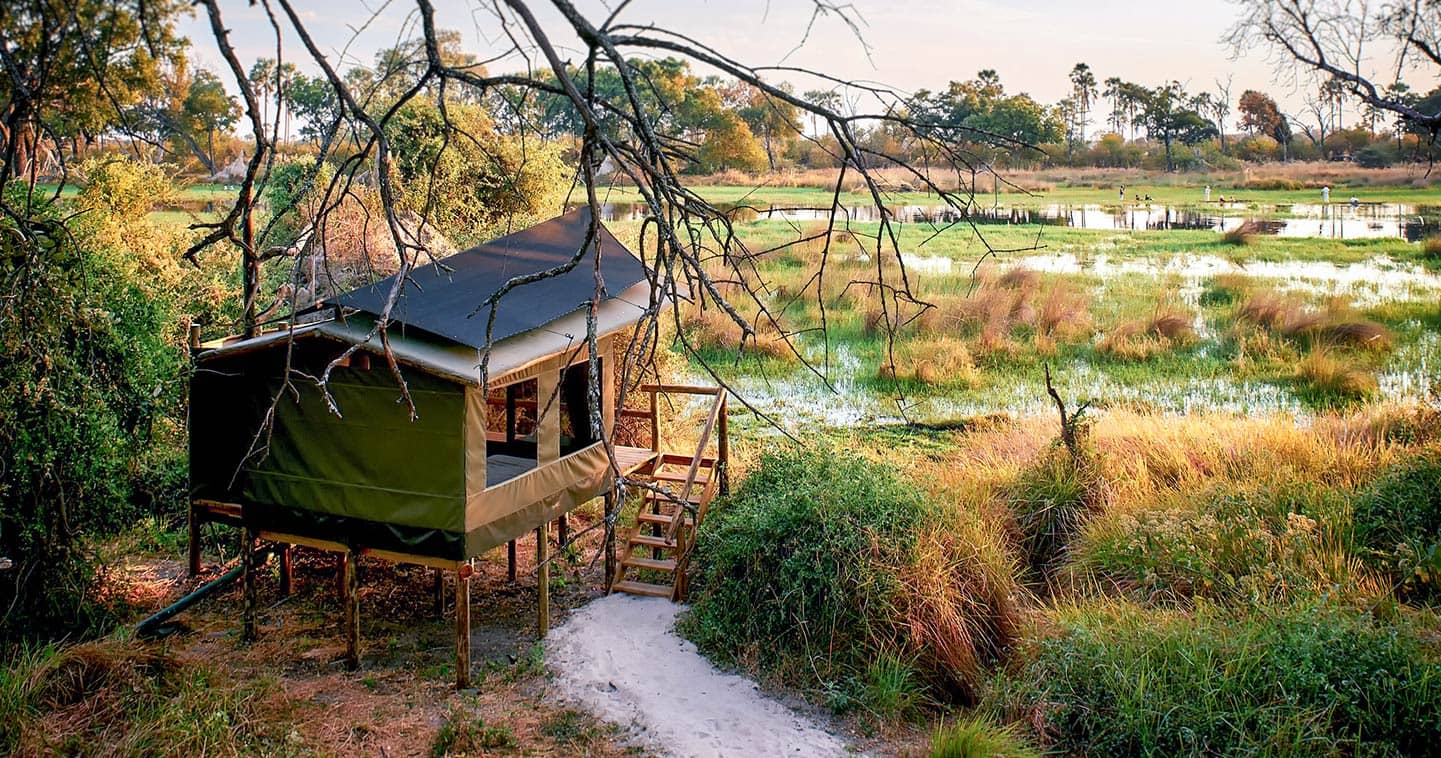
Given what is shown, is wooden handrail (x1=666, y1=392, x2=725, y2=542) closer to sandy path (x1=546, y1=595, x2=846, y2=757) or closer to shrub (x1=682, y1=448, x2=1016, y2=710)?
shrub (x1=682, y1=448, x2=1016, y2=710)

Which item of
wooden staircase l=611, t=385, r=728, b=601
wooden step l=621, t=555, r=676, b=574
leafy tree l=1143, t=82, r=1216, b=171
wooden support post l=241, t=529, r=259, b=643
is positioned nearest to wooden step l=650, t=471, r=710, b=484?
wooden staircase l=611, t=385, r=728, b=601

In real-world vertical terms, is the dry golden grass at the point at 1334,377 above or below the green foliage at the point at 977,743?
above

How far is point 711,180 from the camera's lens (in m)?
58.3

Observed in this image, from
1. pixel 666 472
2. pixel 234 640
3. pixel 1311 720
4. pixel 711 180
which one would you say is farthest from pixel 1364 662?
pixel 711 180

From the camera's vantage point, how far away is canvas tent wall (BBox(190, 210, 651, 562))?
7.72 metres

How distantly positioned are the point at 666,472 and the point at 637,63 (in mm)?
8001

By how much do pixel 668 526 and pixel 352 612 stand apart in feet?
10.4

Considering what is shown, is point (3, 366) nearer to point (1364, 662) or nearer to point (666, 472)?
point (666, 472)

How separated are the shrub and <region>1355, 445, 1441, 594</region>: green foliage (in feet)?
9.06

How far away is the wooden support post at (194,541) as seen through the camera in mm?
9219

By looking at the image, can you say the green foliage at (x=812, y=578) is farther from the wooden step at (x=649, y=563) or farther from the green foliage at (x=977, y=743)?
the green foliage at (x=977, y=743)

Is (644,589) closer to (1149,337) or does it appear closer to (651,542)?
(651,542)

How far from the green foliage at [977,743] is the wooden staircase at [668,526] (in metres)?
3.19

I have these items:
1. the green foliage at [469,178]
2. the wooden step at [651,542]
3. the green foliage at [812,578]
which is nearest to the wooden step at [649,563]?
the wooden step at [651,542]
